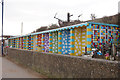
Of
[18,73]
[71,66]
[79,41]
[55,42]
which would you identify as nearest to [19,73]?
[18,73]

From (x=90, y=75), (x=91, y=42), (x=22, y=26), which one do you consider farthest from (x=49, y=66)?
(x=22, y=26)

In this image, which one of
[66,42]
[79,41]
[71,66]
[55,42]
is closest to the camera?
[71,66]

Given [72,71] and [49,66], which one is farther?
[49,66]

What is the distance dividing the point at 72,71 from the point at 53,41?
990cm

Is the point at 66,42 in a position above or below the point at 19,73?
above

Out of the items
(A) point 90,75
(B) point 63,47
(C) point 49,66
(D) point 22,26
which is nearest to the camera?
(A) point 90,75

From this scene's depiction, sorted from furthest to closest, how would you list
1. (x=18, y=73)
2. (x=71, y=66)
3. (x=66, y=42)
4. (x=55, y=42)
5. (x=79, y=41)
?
(x=55, y=42), (x=66, y=42), (x=79, y=41), (x=18, y=73), (x=71, y=66)

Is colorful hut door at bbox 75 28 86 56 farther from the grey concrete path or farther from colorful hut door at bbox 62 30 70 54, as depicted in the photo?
the grey concrete path

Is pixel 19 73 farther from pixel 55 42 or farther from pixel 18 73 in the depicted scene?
pixel 55 42

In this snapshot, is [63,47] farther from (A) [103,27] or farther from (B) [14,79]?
(B) [14,79]

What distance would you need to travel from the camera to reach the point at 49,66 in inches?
216

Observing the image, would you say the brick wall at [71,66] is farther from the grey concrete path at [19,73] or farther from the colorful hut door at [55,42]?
the colorful hut door at [55,42]

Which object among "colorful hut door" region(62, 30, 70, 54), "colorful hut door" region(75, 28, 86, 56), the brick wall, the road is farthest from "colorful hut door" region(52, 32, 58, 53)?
the brick wall

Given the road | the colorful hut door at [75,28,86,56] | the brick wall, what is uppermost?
the colorful hut door at [75,28,86,56]
